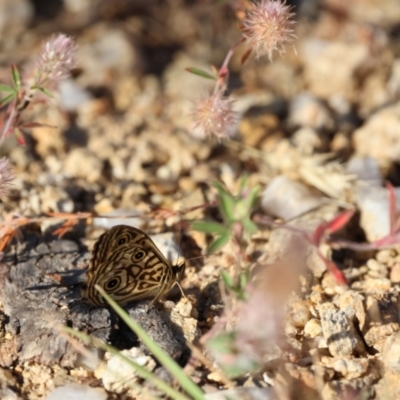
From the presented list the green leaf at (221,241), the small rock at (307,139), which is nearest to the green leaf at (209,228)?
the green leaf at (221,241)

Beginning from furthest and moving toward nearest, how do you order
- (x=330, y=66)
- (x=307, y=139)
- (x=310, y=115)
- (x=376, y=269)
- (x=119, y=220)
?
(x=330, y=66)
(x=310, y=115)
(x=307, y=139)
(x=119, y=220)
(x=376, y=269)

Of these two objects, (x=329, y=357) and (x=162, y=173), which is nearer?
(x=329, y=357)

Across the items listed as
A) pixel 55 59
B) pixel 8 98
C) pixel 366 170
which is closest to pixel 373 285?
pixel 366 170

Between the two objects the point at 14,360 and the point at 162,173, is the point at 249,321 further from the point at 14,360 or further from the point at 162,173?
the point at 162,173

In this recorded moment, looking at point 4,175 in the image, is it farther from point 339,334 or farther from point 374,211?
point 374,211

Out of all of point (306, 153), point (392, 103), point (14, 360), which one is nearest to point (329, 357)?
point (14, 360)

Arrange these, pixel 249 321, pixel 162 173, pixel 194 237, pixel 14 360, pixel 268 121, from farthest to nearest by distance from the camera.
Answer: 1. pixel 268 121
2. pixel 162 173
3. pixel 194 237
4. pixel 14 360
5. pixel 249 321
